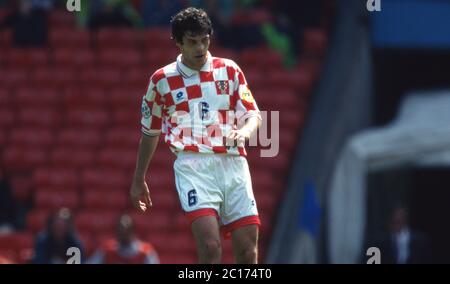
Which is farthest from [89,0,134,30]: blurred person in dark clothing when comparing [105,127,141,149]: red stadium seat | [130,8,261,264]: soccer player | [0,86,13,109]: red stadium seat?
[130,8,261,264]: soccer player

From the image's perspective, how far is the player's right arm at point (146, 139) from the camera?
869cm

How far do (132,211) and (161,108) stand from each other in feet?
21.9

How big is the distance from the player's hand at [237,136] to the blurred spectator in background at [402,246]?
551 centimetres

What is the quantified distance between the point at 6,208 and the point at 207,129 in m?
7.07

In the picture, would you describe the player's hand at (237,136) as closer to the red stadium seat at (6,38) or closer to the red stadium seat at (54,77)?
the red stadium seat at (54,77)

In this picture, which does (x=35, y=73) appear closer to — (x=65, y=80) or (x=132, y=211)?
(x=65, y=80)

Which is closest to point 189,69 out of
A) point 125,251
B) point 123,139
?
point 125,251

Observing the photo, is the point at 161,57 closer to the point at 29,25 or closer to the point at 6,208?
the point at 29,25

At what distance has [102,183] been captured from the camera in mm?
15570

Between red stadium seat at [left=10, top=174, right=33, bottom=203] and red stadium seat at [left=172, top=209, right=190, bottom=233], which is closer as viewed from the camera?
red stadium seat at [left=172, top=209, right=190, bottom=233]

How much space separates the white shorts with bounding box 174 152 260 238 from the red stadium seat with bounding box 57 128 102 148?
7.54 m

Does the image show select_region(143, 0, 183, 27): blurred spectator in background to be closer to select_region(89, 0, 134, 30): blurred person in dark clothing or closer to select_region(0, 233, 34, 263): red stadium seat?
select_region(89, 0, 134, 30): blurred person in dark clothing

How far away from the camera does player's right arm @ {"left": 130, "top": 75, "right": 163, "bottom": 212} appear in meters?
8.69

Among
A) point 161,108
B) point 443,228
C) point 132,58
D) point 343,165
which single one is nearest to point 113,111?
point 132,58
